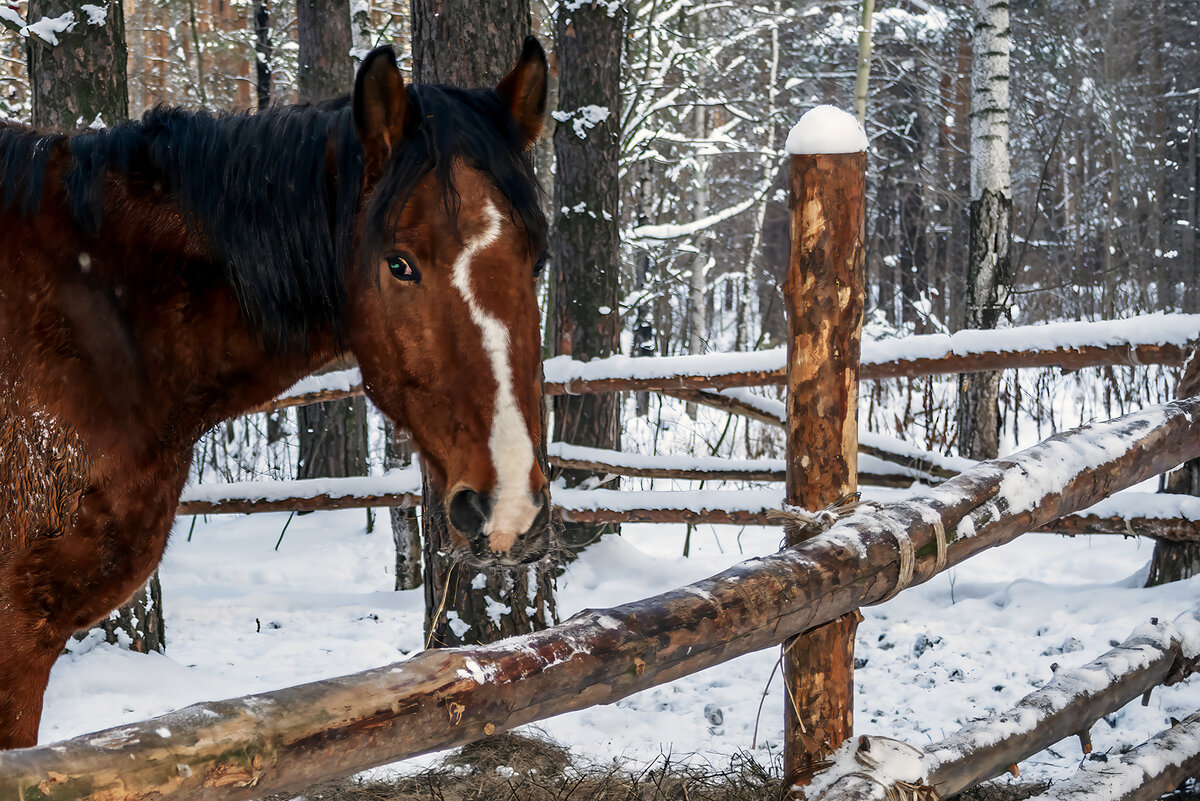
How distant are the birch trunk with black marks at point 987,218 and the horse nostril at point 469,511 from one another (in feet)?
20.0

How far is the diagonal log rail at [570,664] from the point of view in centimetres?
97

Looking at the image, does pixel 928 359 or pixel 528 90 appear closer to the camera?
pixel 528 90

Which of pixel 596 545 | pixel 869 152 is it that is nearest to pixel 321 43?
pixel 596 545

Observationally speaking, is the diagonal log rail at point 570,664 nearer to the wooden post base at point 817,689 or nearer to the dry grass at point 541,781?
the wooden post base at point 817,689

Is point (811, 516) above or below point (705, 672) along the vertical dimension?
above

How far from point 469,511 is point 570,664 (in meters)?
0.46

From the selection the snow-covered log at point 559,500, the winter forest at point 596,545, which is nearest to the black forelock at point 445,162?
the winter forest at point 596,545

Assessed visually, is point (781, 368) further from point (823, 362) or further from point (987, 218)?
point (987, 218)

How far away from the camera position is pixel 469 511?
1771 millimetres

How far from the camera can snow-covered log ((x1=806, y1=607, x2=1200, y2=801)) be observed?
203 cm

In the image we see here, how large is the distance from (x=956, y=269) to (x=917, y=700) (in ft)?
55.3

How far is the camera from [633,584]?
562cm

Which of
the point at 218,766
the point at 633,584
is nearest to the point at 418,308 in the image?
the point at 218,766

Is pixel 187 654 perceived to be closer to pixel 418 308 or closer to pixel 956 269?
pixel 418 308
